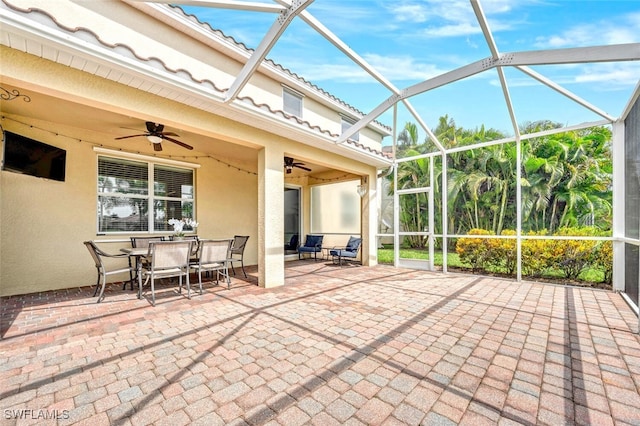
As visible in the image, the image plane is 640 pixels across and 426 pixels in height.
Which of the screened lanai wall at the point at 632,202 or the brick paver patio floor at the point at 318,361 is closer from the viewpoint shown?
the brick paver patio floor at the point at 318,361

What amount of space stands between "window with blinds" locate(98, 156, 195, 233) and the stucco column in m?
3.04

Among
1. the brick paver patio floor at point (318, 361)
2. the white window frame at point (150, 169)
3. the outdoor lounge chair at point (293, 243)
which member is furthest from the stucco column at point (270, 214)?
the outdoor lounge chair at point (293, 243)

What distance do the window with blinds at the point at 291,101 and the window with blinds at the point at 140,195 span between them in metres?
3.68

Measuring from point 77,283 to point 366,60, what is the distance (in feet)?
23.4

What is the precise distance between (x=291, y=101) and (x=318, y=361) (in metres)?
8.44

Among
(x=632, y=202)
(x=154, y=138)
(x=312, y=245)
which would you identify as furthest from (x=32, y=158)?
(x=632, y=202)

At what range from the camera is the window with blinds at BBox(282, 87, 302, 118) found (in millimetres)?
9195

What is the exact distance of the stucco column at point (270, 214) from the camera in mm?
5695

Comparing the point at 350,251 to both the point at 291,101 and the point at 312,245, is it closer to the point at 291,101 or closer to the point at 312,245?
the point at 312,245

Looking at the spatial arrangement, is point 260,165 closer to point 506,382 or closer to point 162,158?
point 162,158

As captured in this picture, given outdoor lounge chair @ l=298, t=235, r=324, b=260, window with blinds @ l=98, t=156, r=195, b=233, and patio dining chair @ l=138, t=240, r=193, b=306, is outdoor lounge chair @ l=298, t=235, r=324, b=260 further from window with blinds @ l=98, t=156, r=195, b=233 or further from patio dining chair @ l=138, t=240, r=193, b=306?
patio dining chair @ l=138, t=240, r=193, b=306

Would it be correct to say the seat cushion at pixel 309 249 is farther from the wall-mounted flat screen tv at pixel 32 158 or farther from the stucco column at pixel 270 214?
the wall-mounted flat screen tv at pixel 32 158

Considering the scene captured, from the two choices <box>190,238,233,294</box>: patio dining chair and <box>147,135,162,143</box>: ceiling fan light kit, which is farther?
<box>190,238,233,294</box>: patio dining chair
